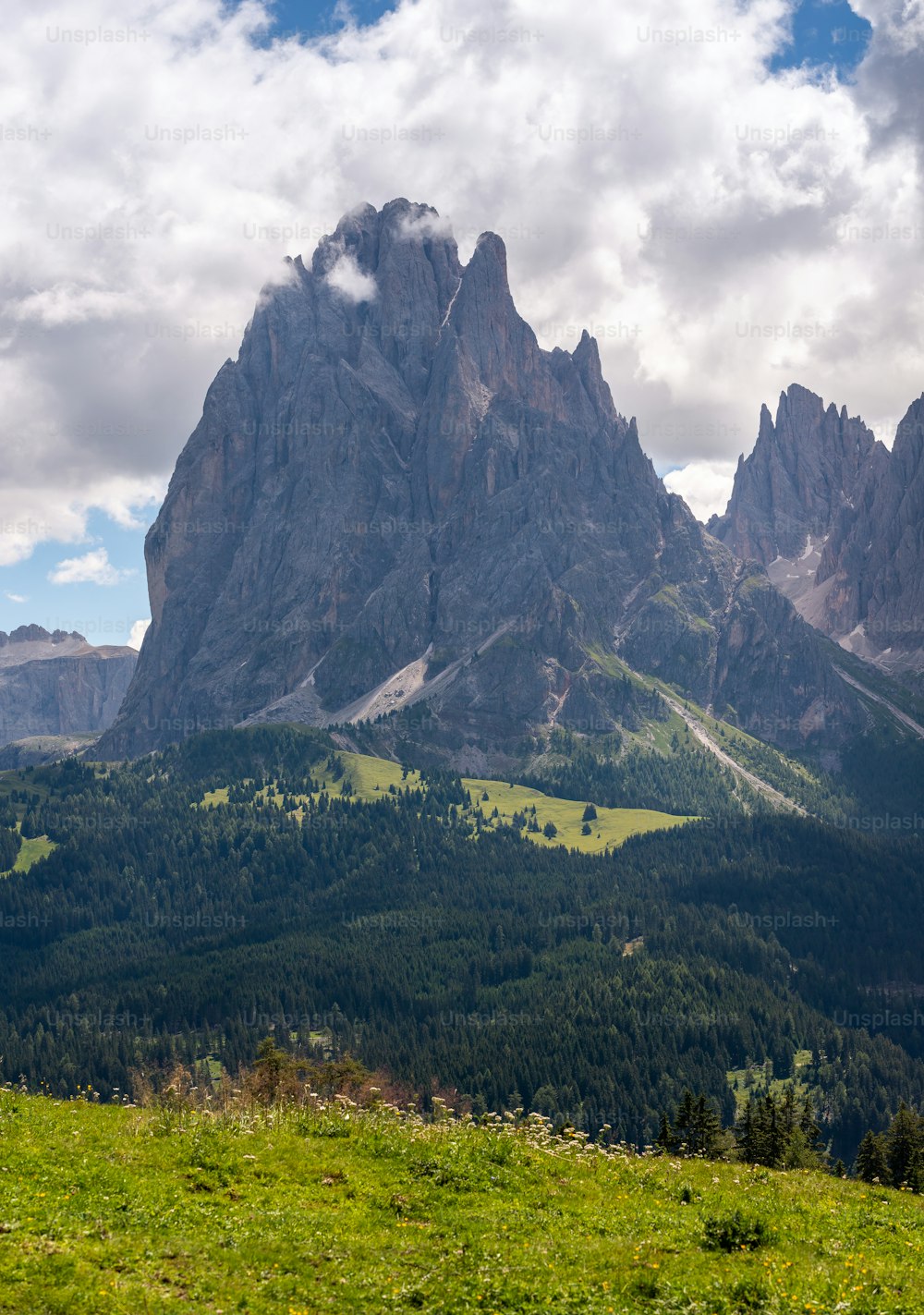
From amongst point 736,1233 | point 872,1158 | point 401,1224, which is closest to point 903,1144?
point 872,1158

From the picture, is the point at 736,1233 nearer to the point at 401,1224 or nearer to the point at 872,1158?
the point at 401,1224

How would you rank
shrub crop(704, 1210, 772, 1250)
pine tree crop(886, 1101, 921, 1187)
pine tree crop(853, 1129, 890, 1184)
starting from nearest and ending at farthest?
shrub crop(704, 1210, 772, 1250) → pine tree crop(886, 1101, 921, 1187) → pine tree crop(853, 1129, 890, 1184)

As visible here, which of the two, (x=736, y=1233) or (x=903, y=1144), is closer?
(x=736, y=1233)

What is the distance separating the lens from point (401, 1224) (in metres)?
31.1

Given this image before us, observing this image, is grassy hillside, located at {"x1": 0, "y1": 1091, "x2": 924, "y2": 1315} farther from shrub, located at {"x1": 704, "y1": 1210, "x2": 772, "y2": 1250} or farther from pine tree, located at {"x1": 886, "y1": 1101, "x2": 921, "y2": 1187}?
pine tree, located at {"x1": 886, "y1": 1101, "x2": 921, "y2": 1187}

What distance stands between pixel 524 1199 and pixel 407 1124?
7539mm

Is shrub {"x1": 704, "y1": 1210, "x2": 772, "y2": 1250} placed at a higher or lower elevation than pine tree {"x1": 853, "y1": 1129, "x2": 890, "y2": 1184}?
higher

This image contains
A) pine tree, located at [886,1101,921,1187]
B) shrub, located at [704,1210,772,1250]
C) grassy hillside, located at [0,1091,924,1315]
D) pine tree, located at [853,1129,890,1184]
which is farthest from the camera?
pine tree, located at [853,1129,890,1184]

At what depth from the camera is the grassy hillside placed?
2675 cm

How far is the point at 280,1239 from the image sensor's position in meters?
29.2

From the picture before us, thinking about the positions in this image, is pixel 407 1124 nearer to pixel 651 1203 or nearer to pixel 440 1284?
pixel 651 1203

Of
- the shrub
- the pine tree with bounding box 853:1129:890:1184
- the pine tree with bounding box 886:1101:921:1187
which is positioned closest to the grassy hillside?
the shrub

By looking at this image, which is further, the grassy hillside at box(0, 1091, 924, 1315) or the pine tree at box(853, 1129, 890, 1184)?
the pine tree at box(853, 1129, 890, 1184)

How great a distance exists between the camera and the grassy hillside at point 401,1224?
87.8 ft
